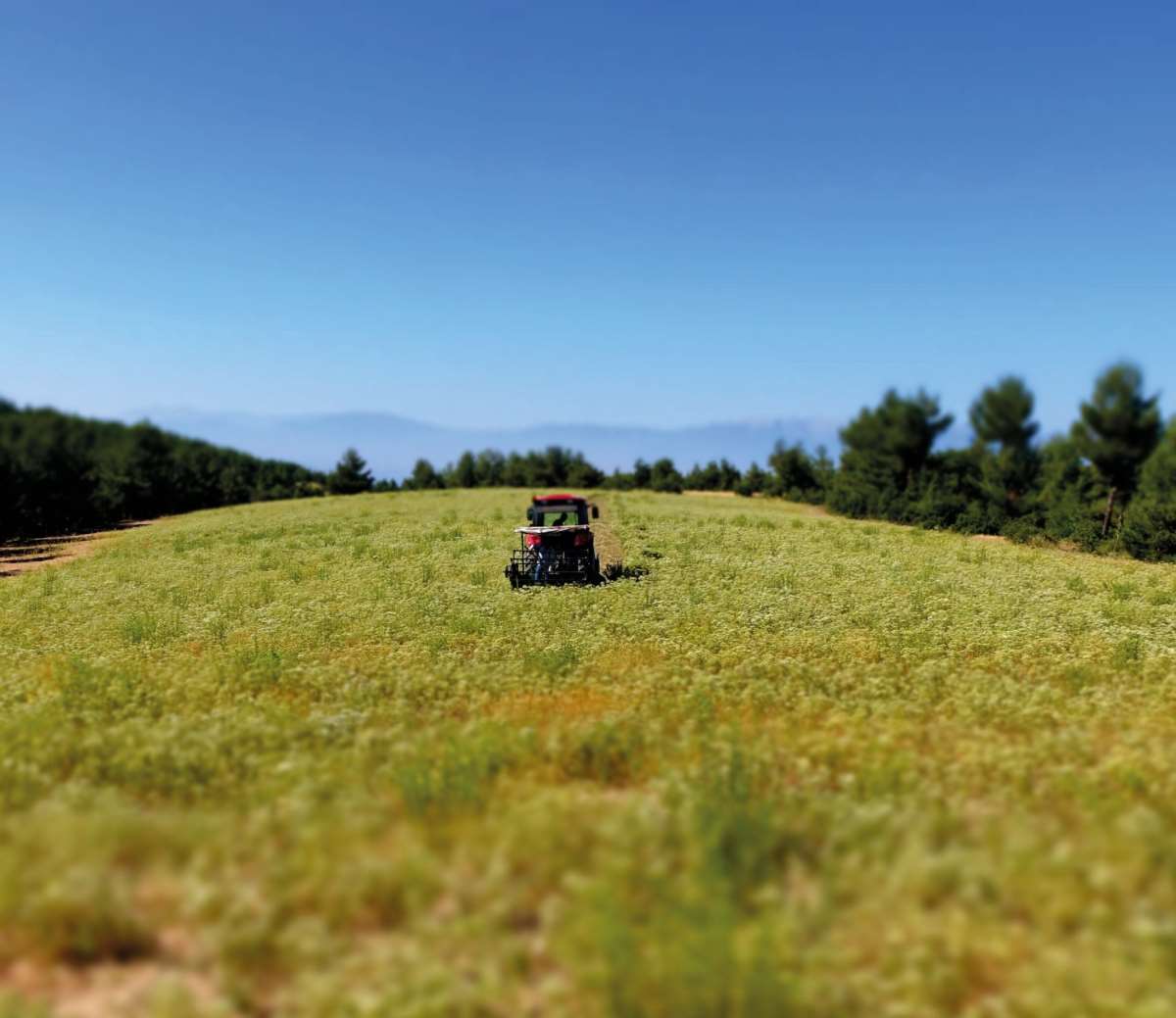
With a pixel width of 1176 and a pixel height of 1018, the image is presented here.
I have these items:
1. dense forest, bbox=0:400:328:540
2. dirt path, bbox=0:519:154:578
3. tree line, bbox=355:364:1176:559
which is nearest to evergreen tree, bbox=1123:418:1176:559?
tree line, bbox=355:364:1176:559

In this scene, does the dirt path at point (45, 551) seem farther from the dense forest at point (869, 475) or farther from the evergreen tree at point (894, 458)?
the evergreen tree at point (894, 458)

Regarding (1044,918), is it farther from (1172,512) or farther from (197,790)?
(1172,512)

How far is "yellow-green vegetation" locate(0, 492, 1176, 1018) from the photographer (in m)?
4.85

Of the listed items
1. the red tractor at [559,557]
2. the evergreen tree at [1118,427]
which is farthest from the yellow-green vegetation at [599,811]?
the evergreen tree at [1118,427]

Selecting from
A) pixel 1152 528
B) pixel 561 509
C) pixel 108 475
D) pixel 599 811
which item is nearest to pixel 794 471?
pixel 1152 528

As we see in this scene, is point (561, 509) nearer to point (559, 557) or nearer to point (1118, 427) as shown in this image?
point (559, 557)

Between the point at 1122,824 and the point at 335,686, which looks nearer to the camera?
the point at 1122,824

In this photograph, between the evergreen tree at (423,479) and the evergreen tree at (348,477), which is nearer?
the evergreen tree at (348,477)

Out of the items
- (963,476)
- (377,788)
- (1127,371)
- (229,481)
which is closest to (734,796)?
(377,788)

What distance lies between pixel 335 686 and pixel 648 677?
543cm

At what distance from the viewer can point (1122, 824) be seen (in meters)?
6.02

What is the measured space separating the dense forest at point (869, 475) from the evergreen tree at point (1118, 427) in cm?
8

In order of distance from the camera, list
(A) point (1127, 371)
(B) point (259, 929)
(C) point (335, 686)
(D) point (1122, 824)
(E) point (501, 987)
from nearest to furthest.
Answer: (E) point (501, 987)
(B) point (259, 929)
(D) point (1122, 824)
(C) point (335, 686)
(A) point (1127, 371)

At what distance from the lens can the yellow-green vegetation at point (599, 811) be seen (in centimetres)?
485
